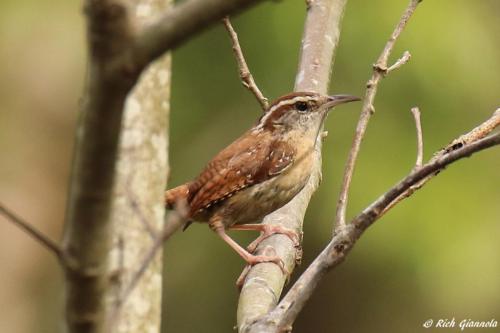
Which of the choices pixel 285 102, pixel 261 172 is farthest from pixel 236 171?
pixel 285 102

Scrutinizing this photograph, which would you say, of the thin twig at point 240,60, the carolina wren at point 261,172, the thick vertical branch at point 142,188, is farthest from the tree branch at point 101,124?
the carolina wren at point 261,172

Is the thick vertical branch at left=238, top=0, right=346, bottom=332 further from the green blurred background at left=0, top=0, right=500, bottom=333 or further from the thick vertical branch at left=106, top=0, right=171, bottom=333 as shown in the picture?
the thick vertical branch at left=106, top=0, right=171, bottom=333

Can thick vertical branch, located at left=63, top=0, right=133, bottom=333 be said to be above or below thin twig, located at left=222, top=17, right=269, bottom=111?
below

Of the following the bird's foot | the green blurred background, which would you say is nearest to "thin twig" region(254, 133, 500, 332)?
the bird's foot

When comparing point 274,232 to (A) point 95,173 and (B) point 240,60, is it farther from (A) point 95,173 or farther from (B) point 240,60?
(A) point 95,173

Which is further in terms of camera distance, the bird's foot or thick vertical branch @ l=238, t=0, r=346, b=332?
thick vertical branch @ l=238, t=0, r=346, b=332

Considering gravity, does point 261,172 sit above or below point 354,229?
above

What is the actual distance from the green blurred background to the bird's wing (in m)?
1.35

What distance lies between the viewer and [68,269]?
5.54 feet

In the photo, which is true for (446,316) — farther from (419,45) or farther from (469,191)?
(419,45)

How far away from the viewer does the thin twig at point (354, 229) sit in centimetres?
225

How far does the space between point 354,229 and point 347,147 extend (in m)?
4.08

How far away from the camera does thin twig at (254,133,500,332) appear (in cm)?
225

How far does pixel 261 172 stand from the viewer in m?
4.73
